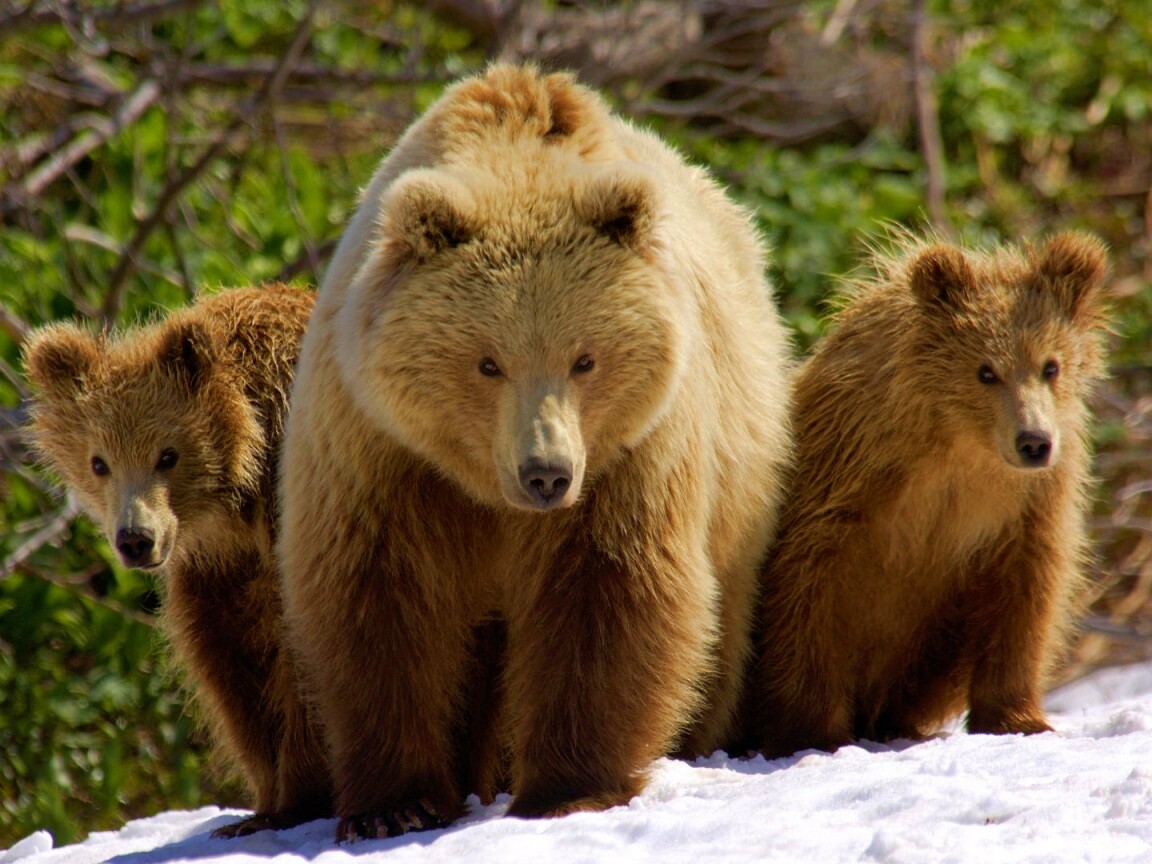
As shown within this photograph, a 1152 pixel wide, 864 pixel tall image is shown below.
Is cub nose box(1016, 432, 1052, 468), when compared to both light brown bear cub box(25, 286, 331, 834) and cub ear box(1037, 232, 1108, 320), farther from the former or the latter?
light brown bear cub box(25, 286, 331, 834)

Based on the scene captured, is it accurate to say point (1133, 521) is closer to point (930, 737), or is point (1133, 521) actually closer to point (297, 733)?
point (930, 737)

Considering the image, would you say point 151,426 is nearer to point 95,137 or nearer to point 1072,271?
point 1072,271

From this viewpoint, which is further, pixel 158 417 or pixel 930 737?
pixel 930 737

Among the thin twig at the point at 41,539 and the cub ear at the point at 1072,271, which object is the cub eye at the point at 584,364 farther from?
the thin twig at the point at 41,539

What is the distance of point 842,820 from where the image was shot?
3863mm

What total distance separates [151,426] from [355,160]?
5.56 m

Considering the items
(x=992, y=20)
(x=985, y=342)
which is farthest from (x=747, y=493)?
(x=992, y=20)

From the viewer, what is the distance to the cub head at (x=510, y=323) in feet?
13.5

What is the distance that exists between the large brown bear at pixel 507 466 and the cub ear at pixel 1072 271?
123cm

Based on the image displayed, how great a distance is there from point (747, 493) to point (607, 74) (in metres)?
4.41

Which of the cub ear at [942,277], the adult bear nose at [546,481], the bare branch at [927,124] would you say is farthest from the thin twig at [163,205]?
the bare branch at [927,124]

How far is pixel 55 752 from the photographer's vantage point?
7539mm

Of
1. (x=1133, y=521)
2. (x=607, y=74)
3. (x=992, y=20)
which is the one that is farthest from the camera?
(x=992, y=20)

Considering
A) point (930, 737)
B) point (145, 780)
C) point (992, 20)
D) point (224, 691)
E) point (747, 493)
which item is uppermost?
point (992, 20)
